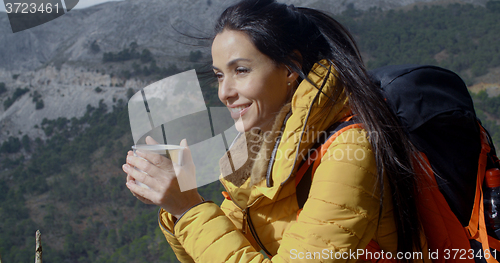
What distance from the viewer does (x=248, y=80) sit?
1.21 m

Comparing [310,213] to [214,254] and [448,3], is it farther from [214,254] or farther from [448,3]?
[448,3]

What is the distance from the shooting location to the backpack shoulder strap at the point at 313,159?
1.04 meters

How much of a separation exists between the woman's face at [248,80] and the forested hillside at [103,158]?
1369 centimetres

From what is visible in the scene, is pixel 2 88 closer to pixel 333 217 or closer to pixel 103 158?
pixel 103 158

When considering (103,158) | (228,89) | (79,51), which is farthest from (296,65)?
(79,51)

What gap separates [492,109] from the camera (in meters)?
15.5

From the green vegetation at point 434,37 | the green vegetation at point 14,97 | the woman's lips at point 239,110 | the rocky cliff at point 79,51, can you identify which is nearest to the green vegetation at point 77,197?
the rocky cliff at point 79,51

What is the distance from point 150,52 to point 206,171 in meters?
29.6

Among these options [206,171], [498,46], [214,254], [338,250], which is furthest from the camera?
[498,46]

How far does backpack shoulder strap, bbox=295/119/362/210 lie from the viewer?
1040mm

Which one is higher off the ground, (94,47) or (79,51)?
(94,47)

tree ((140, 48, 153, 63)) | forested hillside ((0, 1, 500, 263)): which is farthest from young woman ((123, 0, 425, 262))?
tree ((140, 48, 153, 63))

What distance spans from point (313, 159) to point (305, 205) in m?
0.16

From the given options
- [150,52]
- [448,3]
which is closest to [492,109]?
[448,3]
